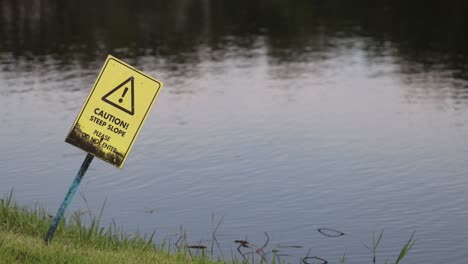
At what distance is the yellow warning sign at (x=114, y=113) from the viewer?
38.4 ft

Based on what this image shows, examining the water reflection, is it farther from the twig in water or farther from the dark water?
the twig in water

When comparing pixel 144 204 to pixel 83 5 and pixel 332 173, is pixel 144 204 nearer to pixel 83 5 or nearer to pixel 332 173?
pixel 332 173

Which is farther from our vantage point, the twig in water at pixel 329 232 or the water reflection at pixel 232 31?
the water reflection at pixel 232 31

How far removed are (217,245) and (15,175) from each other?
7.73 metres

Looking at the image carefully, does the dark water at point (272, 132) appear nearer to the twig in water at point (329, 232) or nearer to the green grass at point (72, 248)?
the twig in water at point (329, 232)

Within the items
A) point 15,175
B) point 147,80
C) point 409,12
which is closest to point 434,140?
point 15,175

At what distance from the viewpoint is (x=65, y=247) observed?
38.0ft

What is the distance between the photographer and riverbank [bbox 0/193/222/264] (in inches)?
433

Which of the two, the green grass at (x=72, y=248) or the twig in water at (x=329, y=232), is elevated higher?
the green grass at (x=72, y=248)

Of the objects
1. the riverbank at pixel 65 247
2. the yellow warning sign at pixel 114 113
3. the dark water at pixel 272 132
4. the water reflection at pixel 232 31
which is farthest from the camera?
the water reflection at pixel 232 31

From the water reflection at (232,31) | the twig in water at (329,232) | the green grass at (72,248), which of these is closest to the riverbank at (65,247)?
the green grass at (72,248)

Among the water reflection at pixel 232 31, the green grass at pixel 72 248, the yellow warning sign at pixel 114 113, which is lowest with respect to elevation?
the water reflection at pixel 232 31

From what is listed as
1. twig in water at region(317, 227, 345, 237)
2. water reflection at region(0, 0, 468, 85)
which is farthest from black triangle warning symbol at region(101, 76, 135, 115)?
water reflection at region(0, 0, 468, 85)

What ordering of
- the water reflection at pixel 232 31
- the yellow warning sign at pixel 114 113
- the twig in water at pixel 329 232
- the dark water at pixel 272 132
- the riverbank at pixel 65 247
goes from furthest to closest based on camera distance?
the water reflection at pixel 232 31 < the dark water at pixel 272 132 < the twig in water at pixel 329 232 < the yellow warning sign at pixel 114 113 < the riverbank at pixel 65 247
